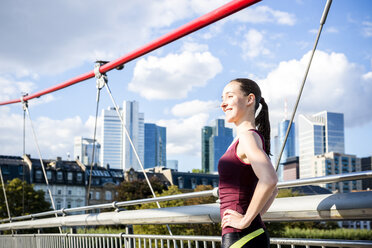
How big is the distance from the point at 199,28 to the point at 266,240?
2.91 metres

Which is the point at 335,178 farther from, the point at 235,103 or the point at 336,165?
the point at 336,165

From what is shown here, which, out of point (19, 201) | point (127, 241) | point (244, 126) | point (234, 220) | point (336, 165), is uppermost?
point (336, 165)

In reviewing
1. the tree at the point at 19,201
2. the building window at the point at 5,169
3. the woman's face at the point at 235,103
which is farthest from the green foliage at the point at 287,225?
the woman's face at the point at 235,103

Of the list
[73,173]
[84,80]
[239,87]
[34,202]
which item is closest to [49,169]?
[73,173]

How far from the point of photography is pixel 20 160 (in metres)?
70.0

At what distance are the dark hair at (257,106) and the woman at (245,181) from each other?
0.14 feet

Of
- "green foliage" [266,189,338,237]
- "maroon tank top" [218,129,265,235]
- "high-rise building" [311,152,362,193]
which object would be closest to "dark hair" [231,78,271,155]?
"maroon tank top" [218,129,265,235]

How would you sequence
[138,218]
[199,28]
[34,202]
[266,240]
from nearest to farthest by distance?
[266,240] → [138,218] → [199,28] → [34,202]

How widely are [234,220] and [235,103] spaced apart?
0.54m

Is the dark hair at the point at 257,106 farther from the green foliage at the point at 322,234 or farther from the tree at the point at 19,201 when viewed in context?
the green foliage at the point at 322,234

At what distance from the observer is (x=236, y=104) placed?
7.76 feet

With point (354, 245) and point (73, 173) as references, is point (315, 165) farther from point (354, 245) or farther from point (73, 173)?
point (354, 245)

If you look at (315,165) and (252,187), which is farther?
(315,165)

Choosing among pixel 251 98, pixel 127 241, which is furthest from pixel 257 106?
pixel 127 241
